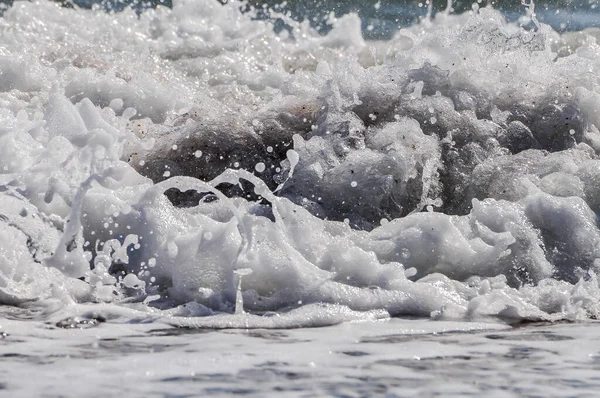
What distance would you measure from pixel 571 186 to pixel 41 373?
220cm

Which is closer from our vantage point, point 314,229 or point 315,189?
point 314,229

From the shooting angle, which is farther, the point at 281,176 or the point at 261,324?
the point at 281,176

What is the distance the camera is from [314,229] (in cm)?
314

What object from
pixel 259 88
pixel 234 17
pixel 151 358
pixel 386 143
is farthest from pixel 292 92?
pixel 234 17

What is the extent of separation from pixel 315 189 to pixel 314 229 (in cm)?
54

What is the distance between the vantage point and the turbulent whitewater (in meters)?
2.84

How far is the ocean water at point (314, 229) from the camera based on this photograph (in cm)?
225

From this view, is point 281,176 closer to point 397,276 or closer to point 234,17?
point 397,276

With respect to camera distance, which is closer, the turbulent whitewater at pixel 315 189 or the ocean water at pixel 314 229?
the ocean water at pixel 314 229

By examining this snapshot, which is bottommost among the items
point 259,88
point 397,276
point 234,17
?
point 397,276

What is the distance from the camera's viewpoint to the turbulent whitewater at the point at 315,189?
2.84 meters

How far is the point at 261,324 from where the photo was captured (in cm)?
261

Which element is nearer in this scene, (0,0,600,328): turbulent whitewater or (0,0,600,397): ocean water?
(0,0,600,397): ocean water

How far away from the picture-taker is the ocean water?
7.37 ft
